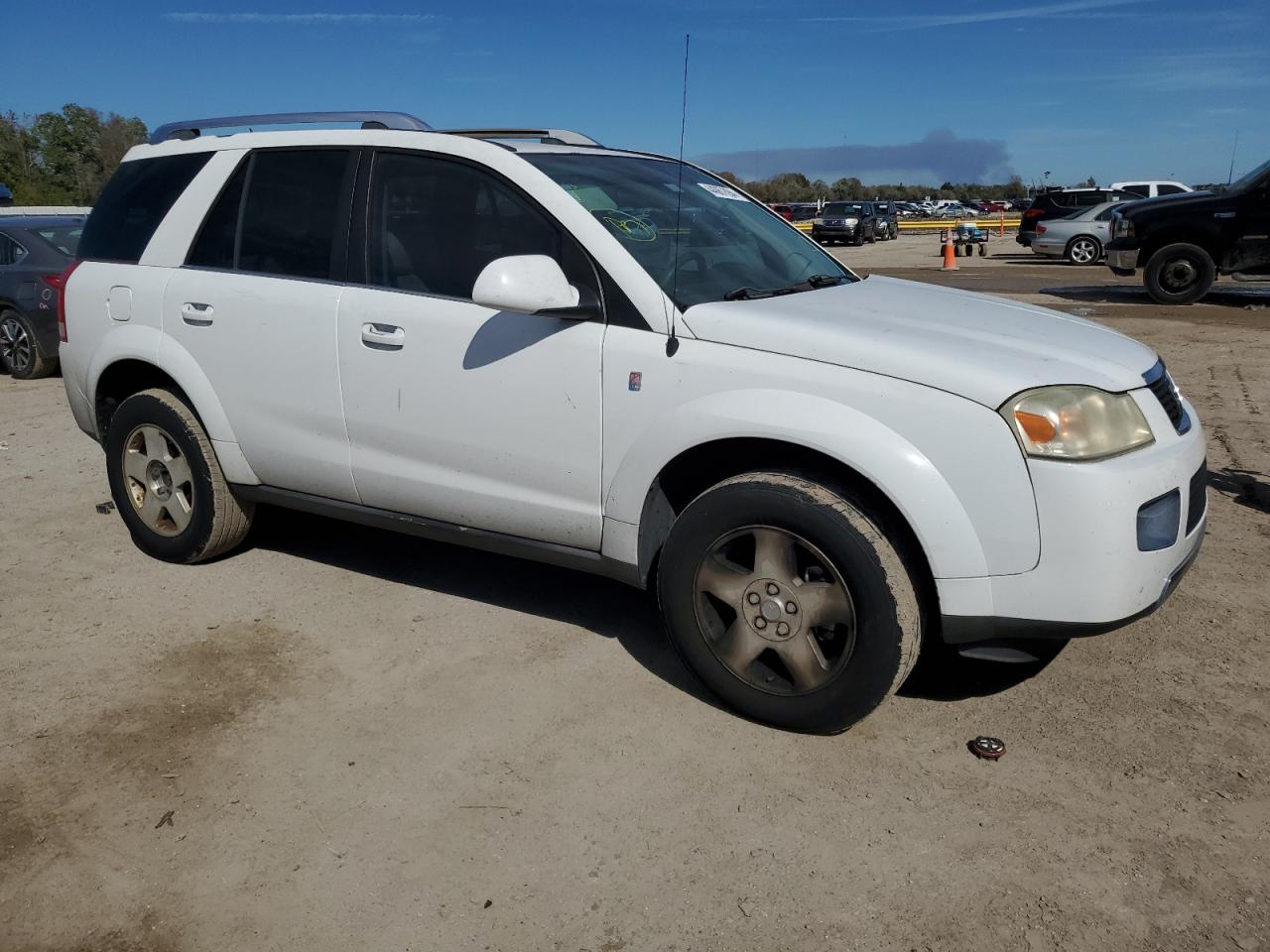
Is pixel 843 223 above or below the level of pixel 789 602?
below

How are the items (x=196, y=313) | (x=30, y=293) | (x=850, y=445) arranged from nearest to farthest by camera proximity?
1. (x=850, y=445)
2. (x=196, y=313)
3. (x=30, y=293)

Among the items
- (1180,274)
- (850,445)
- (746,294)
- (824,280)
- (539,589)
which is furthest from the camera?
(1180,274)

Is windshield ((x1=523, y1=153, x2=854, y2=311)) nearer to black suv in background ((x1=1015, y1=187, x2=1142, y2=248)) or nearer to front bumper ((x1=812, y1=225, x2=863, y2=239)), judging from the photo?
black suv in background ((x1=1015, y1=187, x2=1142, y2=248))

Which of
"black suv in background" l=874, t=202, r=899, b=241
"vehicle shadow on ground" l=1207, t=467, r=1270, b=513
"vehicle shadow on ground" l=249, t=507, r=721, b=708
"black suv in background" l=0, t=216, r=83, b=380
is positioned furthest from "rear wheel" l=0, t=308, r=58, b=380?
"black suv in background" l=874, t=202, r=899, b=241

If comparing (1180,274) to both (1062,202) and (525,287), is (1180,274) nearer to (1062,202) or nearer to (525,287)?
(1062,202)

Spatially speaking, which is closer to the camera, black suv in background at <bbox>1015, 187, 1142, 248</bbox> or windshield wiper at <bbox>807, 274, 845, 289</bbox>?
windshield wiper at <bbox>807, 274, 845, 289</bbox>

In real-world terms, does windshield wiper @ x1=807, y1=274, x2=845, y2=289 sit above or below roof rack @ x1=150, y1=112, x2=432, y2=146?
below

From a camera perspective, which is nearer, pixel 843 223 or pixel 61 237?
pixel 61 237

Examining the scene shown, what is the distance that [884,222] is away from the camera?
40.2 metres

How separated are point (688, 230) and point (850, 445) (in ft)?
4.07

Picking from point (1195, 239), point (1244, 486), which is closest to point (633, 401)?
point (1244, 486)

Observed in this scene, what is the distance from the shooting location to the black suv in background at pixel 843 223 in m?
36.5

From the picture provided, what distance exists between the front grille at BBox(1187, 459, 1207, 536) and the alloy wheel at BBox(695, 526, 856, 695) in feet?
3.56

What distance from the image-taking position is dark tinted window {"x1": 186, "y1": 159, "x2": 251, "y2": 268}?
15.3ft
